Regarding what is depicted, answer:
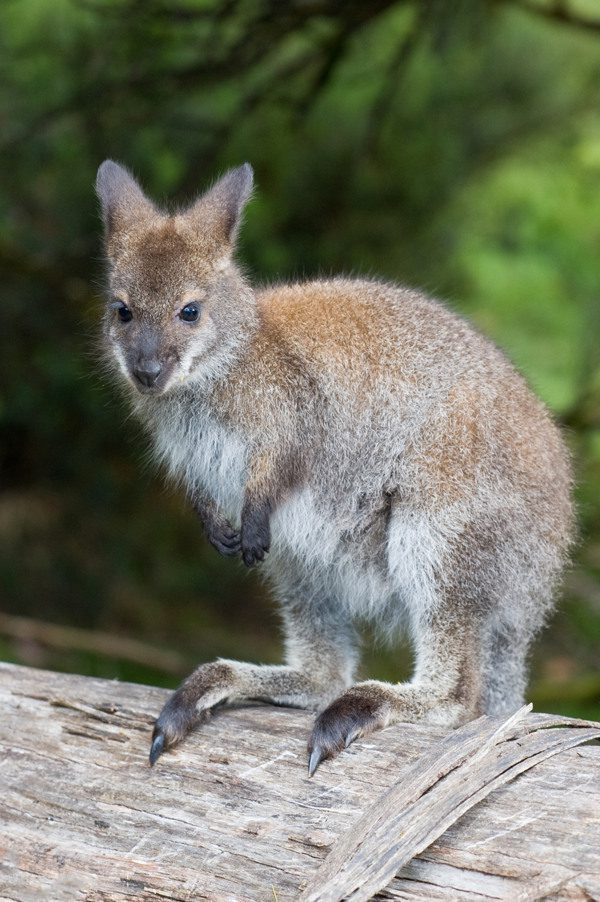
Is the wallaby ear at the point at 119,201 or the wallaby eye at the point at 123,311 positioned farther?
the wallaby ear at the point at 119,201

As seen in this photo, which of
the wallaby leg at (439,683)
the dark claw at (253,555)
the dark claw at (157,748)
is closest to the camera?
the dark claw at (157,748)

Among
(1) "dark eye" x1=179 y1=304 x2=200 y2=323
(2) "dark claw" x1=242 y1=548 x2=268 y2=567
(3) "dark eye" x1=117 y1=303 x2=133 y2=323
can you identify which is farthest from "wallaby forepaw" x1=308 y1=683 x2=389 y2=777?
(3) "dark eye" x1=117 y1=303 x2=133 y2=323

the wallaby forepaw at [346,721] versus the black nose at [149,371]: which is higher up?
the black nose at [149,371]

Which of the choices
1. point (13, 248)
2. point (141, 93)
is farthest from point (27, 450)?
point (141, 93)

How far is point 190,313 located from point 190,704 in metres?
1.47

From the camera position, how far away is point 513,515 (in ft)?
14.8

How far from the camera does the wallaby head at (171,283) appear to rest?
14.7 feet

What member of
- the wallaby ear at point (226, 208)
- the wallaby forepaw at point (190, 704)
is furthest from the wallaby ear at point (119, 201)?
the wallaby forepaw at point (190, 704)

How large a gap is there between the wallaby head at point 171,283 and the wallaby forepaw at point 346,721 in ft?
4.34

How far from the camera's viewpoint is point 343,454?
4719mm

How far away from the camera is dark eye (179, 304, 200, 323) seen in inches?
180

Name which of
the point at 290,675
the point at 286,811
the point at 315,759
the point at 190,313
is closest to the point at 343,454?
the point at 190,313

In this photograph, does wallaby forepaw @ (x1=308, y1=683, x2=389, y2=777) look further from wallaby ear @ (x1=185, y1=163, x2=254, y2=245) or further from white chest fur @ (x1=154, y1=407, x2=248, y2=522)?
wallaby ear @ (x1=185, y1=163, x2=254, y2=245)

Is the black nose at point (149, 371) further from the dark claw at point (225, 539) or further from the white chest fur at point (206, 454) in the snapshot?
the dark claw at point (225, 539)
